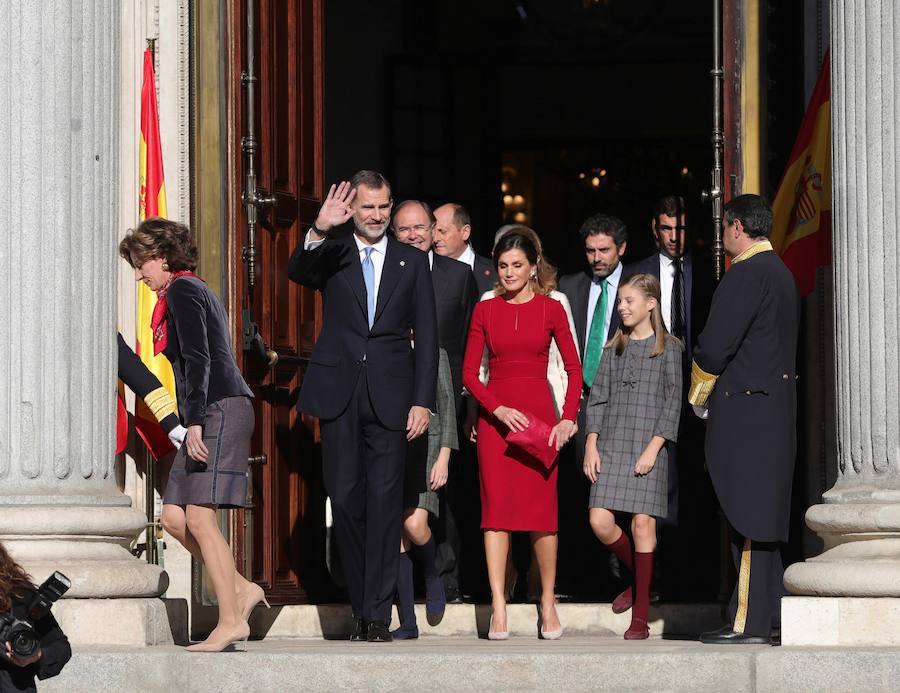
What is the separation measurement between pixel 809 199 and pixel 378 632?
3.12 m

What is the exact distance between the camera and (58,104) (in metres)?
8.89

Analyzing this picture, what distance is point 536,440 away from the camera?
10.0 m

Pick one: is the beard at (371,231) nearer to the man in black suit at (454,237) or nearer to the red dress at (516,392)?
the red dress at (516,392)

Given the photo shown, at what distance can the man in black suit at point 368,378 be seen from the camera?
965 cm

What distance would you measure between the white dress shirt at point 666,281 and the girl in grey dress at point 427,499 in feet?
3.98

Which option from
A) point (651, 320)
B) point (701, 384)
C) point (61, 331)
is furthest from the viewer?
point (651, 320)

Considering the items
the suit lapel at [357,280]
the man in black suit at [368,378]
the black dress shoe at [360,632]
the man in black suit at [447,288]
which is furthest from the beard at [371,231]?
the black dress shoe at [360,632]

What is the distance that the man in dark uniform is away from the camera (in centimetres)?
909

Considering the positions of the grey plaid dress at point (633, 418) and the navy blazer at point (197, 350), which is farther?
the grey plaid dress at point (633, 418)

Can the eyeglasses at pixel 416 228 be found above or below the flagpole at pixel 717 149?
below

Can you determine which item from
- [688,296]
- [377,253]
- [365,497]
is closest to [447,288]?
[377,253]

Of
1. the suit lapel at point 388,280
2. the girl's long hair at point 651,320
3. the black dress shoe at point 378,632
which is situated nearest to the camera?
the black dress shoe at point 378,632

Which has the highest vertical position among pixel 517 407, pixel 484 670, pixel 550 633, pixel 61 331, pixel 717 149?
pixel 717 149

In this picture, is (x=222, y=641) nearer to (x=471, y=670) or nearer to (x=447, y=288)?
(x=471, y=670)
